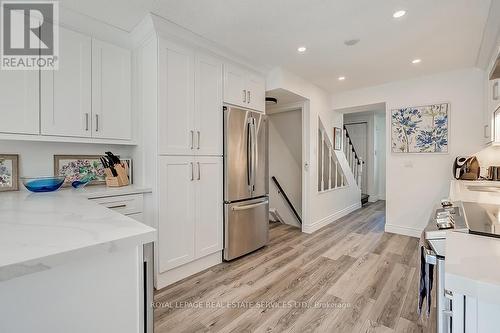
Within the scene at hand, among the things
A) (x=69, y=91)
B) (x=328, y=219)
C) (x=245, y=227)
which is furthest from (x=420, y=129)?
(x=69, y=91)

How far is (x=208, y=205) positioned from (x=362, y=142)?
549 centimetres

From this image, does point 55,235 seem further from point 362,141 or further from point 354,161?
point 362,141

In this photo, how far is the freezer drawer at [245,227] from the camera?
264 cm

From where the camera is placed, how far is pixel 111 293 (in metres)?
0.79

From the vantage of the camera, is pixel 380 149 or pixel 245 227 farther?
pixel 380 149

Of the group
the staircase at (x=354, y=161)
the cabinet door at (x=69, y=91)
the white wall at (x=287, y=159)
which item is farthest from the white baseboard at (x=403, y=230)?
the cabinet door at (x=69, y=91)

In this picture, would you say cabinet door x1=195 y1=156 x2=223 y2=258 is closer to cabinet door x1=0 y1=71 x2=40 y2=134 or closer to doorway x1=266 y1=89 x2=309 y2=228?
cabinet door x1=0 y1=71 x2=40 y2=134

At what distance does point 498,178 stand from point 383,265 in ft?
5.47

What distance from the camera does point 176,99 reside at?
2.21 meters

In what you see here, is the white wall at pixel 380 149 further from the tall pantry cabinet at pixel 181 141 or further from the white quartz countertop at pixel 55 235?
the white quartz countertop at pixel 55 235

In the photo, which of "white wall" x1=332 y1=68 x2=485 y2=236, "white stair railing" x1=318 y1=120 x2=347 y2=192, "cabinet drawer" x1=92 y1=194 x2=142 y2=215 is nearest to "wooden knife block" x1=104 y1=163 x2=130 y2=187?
"cabinet drawer" x1=92 y1=194 x2=142 y2=215

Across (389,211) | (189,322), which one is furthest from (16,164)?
(389,211)

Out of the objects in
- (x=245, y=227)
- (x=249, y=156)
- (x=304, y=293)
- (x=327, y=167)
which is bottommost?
(x=304, y=293)

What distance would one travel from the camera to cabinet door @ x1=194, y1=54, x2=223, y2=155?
238 cm
